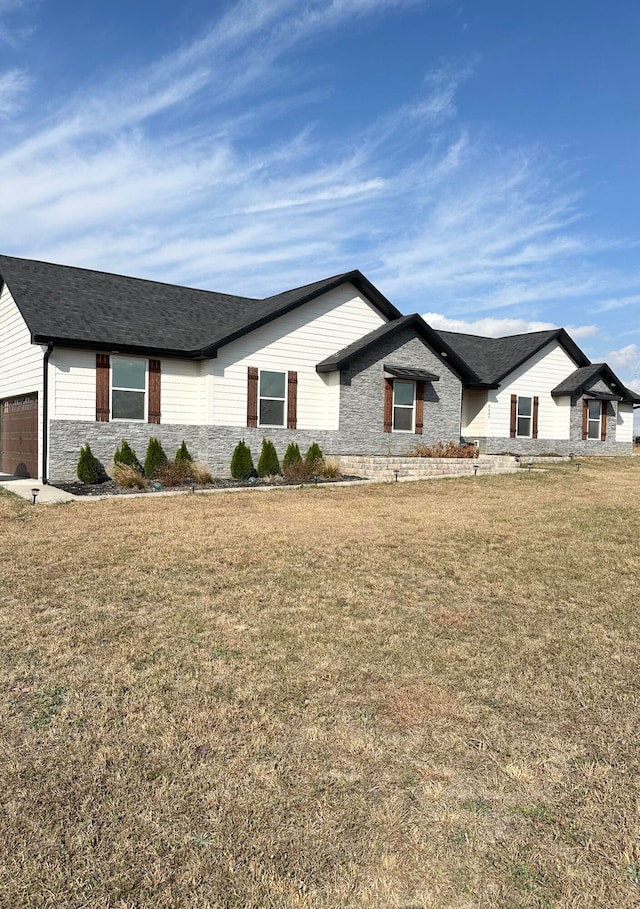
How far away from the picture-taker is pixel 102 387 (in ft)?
52.0

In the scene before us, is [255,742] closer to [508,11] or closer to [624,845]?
[624,845]

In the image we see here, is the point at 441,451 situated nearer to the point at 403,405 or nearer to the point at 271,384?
the point at 403,405

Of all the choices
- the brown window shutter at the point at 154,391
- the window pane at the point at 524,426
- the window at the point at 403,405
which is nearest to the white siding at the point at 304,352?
the brown window shutter at the point at 154,391

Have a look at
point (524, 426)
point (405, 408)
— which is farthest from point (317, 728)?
point (524, 426)

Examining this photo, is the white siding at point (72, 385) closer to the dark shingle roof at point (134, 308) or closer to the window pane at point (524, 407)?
the dark shingle roof at point (134, 308)

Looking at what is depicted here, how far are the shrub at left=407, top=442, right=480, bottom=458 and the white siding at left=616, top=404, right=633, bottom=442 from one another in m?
11.7

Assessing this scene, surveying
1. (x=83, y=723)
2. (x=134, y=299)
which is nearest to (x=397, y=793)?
(x=83, y=723)

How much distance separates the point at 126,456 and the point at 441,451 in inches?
393

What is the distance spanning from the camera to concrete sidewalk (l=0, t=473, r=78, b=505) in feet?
39.6

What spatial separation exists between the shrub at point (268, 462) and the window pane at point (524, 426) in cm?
1280

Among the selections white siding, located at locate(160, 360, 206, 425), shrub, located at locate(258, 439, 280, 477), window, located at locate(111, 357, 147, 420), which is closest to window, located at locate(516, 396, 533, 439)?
shrub, located at locate(258, 439, 280, 477)

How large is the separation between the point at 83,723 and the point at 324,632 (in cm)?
207

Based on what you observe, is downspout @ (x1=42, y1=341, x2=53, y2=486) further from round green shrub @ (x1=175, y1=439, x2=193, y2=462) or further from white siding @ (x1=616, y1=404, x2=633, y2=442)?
white siding @ (x1=616, y1=404, x2=633, y2=442)

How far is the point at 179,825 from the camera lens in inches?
105
